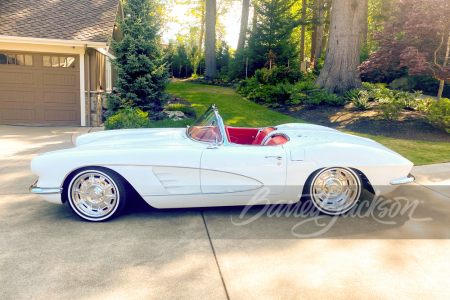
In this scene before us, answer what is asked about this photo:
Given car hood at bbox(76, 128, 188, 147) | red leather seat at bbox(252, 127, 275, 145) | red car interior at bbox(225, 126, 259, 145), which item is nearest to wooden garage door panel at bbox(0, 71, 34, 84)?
car hood at bbox(76, 128, 188, 147)

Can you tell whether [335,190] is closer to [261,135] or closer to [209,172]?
[261,135]

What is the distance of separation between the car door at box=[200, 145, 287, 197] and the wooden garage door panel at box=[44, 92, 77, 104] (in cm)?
886

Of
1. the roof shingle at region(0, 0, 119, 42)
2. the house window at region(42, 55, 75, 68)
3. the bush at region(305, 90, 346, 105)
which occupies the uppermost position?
the roof shingle at region(0, 0, 119, 42)

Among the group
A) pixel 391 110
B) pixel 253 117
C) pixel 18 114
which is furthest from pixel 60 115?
pixel 391 110

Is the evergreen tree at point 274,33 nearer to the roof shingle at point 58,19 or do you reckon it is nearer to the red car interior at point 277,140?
the roof shingle at point 58,19

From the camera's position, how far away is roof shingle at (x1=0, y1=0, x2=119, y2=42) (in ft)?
34.7

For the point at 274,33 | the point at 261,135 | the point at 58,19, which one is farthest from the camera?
the point at 274,33

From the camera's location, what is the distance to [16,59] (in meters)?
Answer: 10.9

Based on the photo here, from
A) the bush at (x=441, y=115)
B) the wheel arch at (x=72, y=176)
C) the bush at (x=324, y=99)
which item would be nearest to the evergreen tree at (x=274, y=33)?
the bush at (x=324, y=99)

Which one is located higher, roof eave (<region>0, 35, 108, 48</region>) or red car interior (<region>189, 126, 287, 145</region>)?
roof eave (<region>0, 35, 108, 48</region>)

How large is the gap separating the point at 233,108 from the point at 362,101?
4.53 m

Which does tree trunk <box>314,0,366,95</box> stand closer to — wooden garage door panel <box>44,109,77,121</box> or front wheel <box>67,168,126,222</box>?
wooden garage door panel <box>44,109,77,121</box>

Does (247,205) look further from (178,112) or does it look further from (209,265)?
(178,112)

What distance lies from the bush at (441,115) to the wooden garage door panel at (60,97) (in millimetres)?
10242
